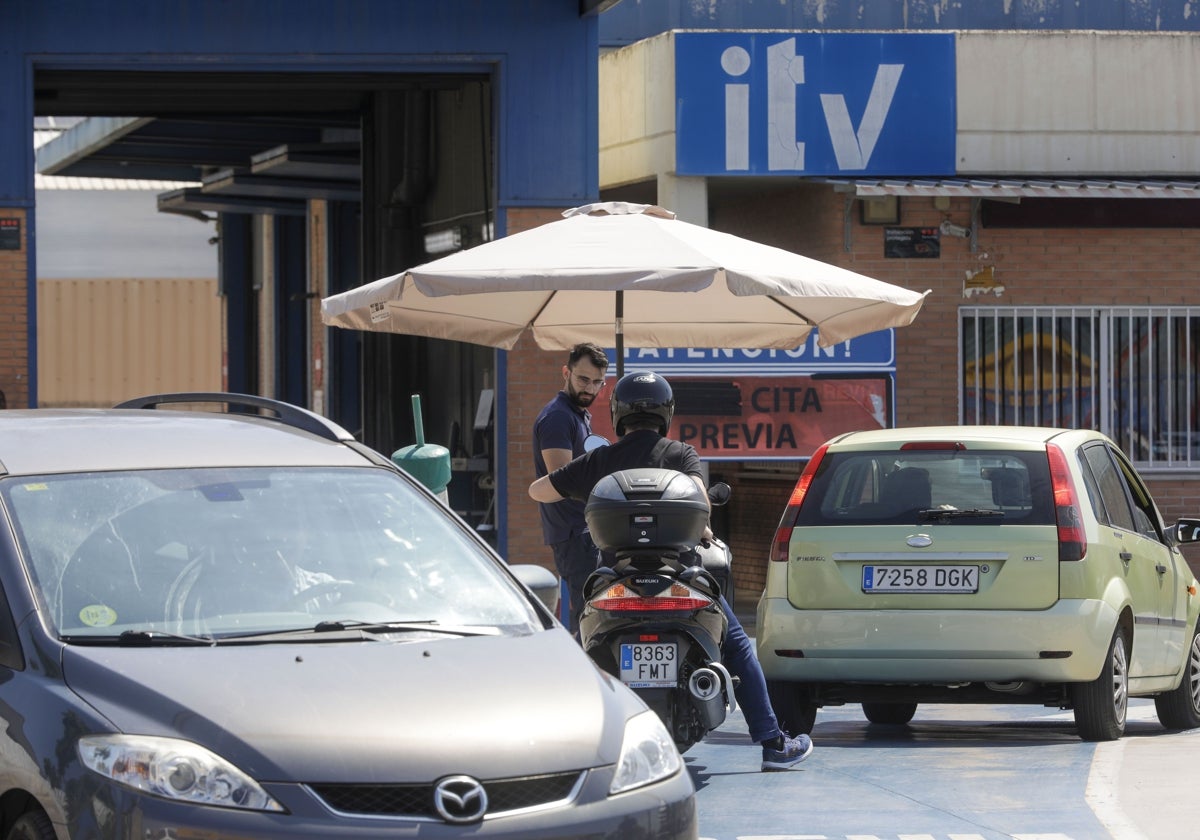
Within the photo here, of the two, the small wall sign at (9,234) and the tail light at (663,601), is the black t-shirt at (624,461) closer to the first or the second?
the tail light at (663,601)

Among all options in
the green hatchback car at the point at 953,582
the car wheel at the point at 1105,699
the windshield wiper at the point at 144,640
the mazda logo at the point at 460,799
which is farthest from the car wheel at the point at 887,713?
the mazda logo at the point at 460,799

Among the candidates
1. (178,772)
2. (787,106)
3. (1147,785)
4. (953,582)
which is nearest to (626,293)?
(953,582)

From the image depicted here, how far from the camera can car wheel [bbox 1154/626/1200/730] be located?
33.2 ft

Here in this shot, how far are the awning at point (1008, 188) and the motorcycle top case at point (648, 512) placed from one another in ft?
26.3

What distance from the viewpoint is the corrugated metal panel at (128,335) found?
38.2 m

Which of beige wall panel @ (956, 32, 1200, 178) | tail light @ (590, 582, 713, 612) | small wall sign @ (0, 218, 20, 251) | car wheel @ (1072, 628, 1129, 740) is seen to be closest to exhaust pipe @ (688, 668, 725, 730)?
tail light @ (590, 582, 713, 612)

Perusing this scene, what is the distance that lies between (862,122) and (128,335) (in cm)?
2567

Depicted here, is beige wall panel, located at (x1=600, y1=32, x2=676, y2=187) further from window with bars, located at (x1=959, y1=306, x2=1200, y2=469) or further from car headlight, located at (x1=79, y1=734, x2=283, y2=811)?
car headlight, located at (x1=79, y1=734, x2=283, y2=811)

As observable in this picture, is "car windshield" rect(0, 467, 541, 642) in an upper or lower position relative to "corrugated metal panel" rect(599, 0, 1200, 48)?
lower

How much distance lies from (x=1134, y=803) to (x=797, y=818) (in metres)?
1.33

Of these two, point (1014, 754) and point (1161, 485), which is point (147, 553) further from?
point (1161, 485)

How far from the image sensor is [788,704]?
9.20m

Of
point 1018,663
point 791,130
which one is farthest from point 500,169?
point 1018,663

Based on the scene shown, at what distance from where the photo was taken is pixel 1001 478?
29.6ft
